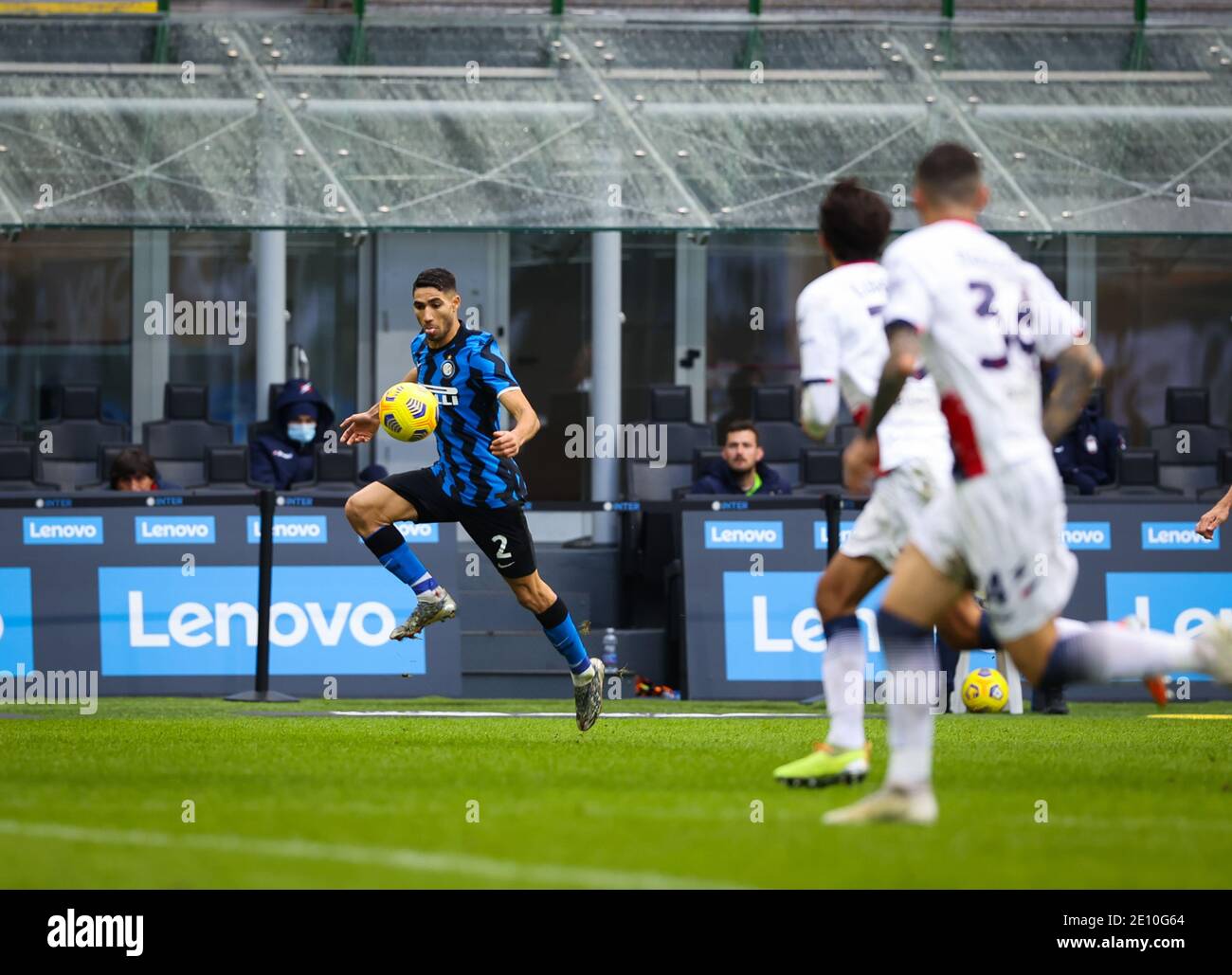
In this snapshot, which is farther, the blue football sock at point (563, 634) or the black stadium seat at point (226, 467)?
the black stadium seat at point (226, 467)

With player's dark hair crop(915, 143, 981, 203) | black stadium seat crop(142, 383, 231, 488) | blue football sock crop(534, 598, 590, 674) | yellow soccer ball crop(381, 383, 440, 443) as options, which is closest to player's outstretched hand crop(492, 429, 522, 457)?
yellow soccer ball crop(381, 383, 440, 443)

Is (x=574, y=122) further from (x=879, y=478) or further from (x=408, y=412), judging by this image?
(x=879, y=478)

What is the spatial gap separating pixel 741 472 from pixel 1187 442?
20.6 ft

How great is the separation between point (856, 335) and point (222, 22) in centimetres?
1312

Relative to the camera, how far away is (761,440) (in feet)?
65.2

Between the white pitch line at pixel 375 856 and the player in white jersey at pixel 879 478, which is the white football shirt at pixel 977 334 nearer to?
the player in white jersey at pixel 879 478

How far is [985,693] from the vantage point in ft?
47.2

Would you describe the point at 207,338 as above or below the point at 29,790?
above

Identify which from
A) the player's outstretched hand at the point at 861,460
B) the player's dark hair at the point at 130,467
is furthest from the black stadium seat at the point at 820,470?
the player's outstretched hand at the point at 861,460

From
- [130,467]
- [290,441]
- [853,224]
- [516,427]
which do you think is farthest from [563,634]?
[290,441]

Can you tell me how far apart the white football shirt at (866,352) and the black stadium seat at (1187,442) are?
526 inches

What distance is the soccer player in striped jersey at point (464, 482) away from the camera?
11.5 m
